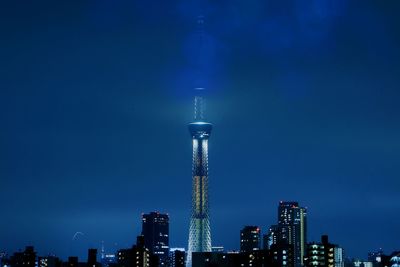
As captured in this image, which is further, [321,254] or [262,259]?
[262,259]

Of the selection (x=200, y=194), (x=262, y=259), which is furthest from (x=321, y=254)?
(x=200, y=194)

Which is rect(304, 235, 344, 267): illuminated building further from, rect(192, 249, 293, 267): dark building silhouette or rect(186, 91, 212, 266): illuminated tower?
rect(186, 91, 212, 266): illuminated tower

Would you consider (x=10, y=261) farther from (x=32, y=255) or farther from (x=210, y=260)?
(x=210, y=260)

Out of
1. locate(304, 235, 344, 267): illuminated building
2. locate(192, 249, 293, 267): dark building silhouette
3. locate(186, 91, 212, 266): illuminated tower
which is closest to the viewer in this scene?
locate(304, 235, 344, 267): illuminated building

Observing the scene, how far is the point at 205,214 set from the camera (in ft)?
466

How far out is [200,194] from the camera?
144125mm

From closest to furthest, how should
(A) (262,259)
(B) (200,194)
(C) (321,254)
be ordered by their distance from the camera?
1. (C) (321,254)
2. (A) (262,259)
3. (B) (200,194)

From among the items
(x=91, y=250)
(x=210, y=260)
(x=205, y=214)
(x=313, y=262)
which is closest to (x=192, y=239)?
(x=205, y=214)

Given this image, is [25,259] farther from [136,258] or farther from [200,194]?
[200,194]

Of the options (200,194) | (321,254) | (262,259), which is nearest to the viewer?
(321,254)

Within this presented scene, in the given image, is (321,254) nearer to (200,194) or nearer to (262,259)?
(262,259)

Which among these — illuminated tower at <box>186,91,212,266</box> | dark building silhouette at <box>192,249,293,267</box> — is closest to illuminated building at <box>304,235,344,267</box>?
dark building silhouette at <box>192,249,293,267</box>

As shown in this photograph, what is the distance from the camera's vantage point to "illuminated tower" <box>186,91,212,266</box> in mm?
139250

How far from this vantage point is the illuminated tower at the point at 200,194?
→ 139250 millimetres
